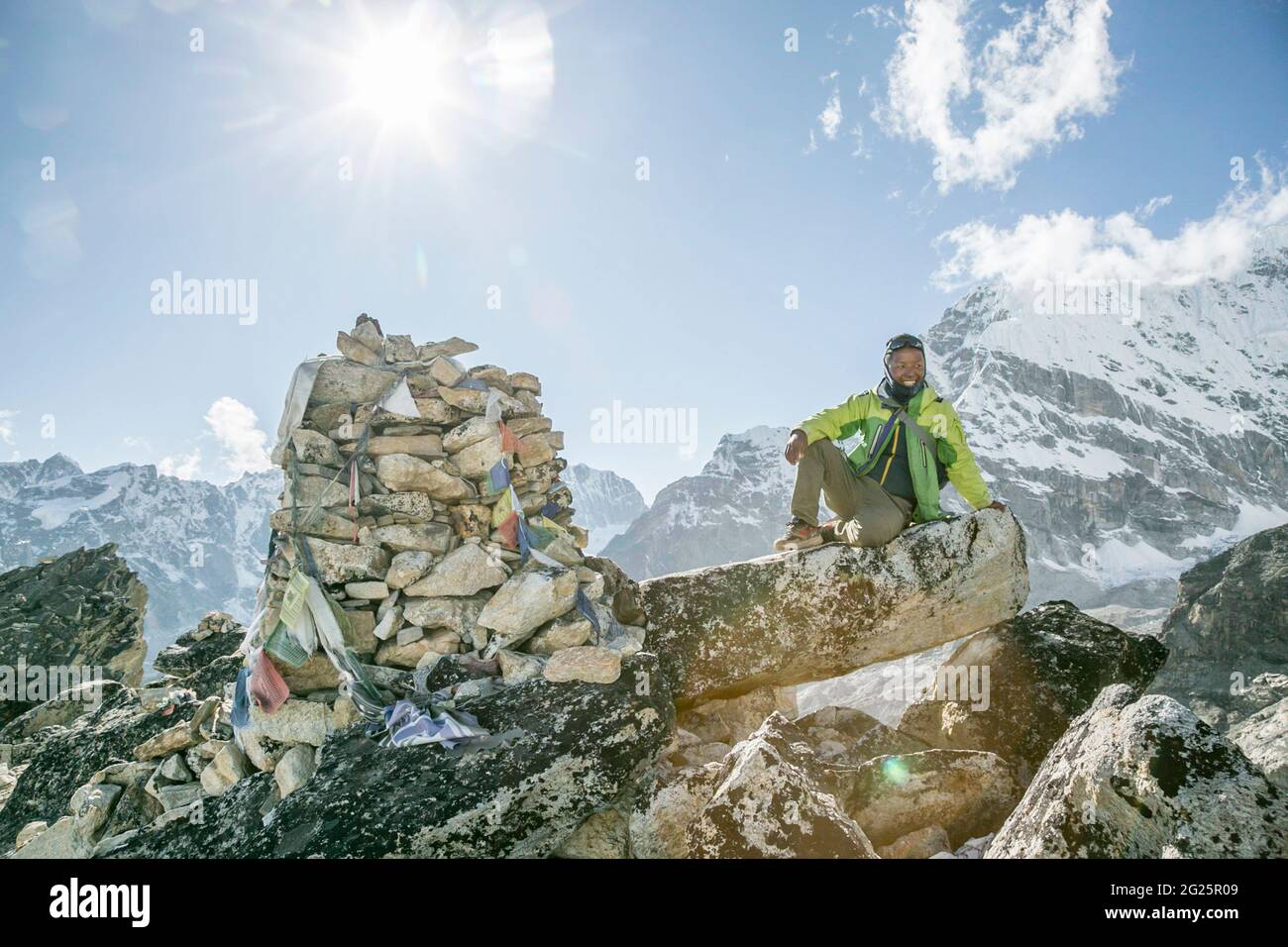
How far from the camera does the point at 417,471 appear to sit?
24.6ft

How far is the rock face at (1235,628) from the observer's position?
2689 inches

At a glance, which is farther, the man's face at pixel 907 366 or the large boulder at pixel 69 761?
the large boulder at pixel 69 761

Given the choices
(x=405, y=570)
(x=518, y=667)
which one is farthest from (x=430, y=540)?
(x=518, y=667)

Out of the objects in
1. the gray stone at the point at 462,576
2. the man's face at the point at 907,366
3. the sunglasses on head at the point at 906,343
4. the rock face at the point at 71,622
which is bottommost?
→ the rock face at the point at 71,622

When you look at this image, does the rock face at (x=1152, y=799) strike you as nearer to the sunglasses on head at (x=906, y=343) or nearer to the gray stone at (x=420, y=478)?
the sunglasses on head at (x=906, y=343)

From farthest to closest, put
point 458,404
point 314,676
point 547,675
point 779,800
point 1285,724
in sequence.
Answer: point 458,404, point 314,676, point 547,675, point 1285,724, point 779,800

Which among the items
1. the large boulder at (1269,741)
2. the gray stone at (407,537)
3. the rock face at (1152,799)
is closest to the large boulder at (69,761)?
the gray stone at (407,537)

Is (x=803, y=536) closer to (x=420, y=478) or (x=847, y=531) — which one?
(x=847, y=531)

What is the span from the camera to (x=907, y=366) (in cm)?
812

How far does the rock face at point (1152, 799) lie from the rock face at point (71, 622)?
30.1 metres

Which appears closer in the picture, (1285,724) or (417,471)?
(1285,724)
